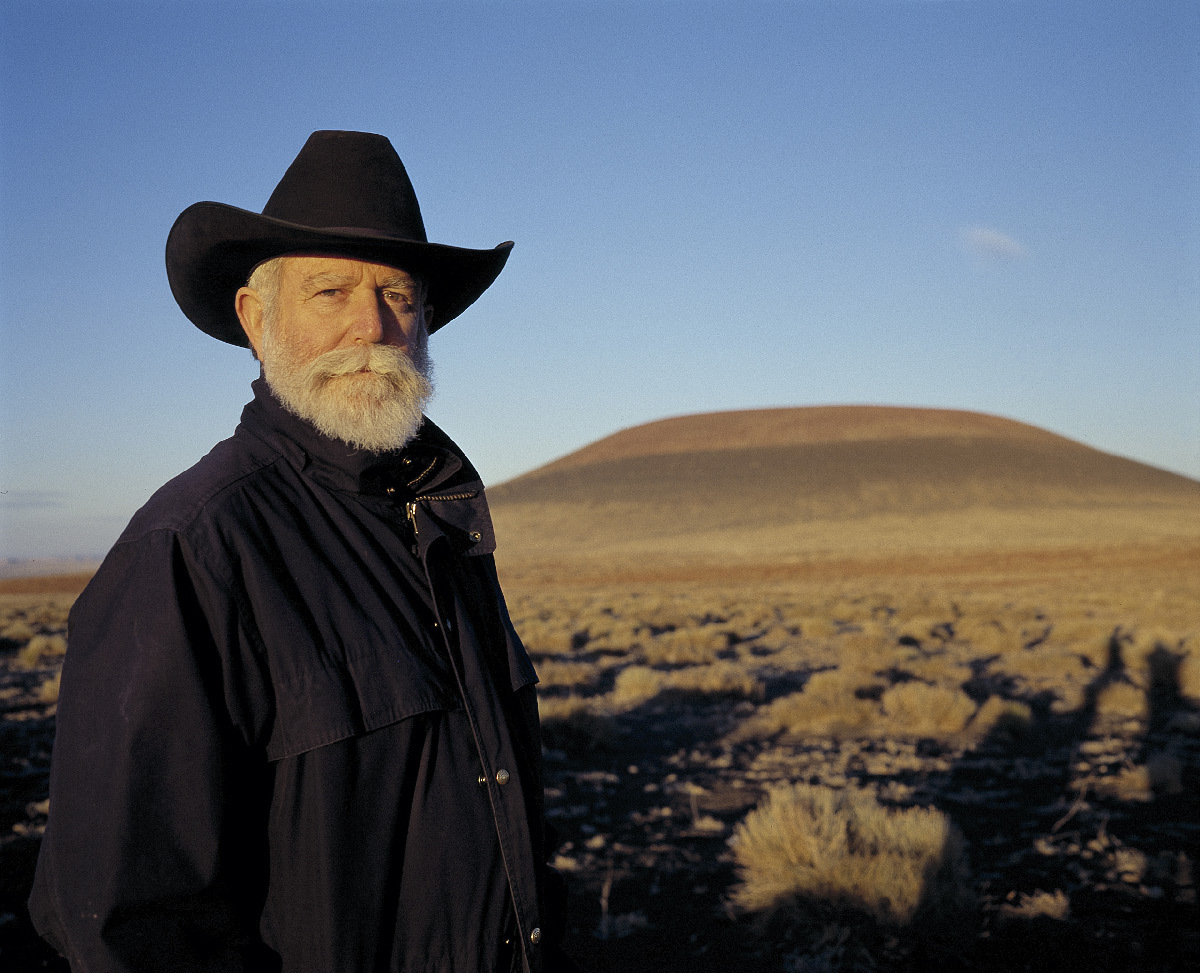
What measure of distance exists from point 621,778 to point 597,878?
2057 mm

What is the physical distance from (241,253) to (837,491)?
242 feet

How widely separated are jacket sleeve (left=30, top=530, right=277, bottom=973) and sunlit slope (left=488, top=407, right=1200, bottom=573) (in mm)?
48382

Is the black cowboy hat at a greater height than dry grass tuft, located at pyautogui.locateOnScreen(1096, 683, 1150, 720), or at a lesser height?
greater

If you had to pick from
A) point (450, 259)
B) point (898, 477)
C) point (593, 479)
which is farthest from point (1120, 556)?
point (593, 479)

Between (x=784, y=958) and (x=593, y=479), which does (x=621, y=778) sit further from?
(x=593, y=479)

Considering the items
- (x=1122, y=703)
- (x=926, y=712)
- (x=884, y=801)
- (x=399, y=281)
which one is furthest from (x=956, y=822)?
(x=399, y=281)

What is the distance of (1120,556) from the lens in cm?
3888

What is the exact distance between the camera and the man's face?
2.00 meters

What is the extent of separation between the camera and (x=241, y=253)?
222cm

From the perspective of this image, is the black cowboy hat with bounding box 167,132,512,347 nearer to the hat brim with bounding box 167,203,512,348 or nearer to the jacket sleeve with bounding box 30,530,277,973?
the hat brim with bounding box 167,203,512,348

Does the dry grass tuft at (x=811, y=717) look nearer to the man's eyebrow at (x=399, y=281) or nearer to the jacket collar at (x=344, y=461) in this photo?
the jacket collar at (x=344, y=461)

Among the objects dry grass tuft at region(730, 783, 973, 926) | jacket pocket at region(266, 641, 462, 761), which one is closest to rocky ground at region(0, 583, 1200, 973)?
dry grass tuft at region(730, 783, 973, 926)

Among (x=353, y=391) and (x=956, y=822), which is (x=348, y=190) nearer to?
(x=353, y=391)

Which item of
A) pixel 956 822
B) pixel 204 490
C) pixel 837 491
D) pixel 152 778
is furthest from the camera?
pixel 837 491
